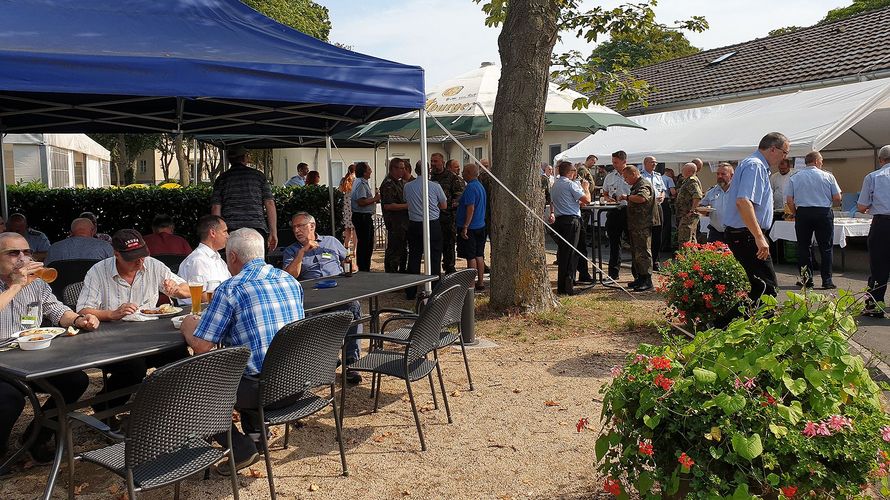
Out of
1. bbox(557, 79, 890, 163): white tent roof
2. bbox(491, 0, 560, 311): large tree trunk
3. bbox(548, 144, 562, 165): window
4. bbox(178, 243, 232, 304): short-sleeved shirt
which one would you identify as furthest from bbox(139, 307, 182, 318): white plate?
bbox(548, 144, 562, 165): window

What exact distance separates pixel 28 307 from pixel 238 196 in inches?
154

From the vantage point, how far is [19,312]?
399cm

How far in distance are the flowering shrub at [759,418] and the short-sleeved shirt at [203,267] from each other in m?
3.14

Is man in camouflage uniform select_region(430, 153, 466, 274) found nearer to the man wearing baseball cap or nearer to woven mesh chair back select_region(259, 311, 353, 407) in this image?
the man wearing baseball cap

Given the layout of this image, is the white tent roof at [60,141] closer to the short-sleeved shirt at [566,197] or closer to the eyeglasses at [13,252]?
the short-sleeved shirt at [566,197]

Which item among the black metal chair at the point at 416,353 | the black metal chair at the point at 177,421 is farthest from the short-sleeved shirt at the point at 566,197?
the black metal chair at the point at 177,421

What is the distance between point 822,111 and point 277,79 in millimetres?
10109

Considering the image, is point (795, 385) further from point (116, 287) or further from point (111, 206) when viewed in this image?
point (111, 206)

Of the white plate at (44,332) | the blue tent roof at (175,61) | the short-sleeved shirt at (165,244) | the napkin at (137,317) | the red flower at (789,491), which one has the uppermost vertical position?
the blue tent roof at (175,61)

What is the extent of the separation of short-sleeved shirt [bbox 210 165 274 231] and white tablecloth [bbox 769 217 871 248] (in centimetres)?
834

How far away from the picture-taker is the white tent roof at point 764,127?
11.5 m

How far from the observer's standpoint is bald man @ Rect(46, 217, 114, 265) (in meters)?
5.93

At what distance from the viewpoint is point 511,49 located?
25.0 feet

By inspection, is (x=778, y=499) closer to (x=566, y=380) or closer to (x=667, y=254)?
(x=566, y=380)
